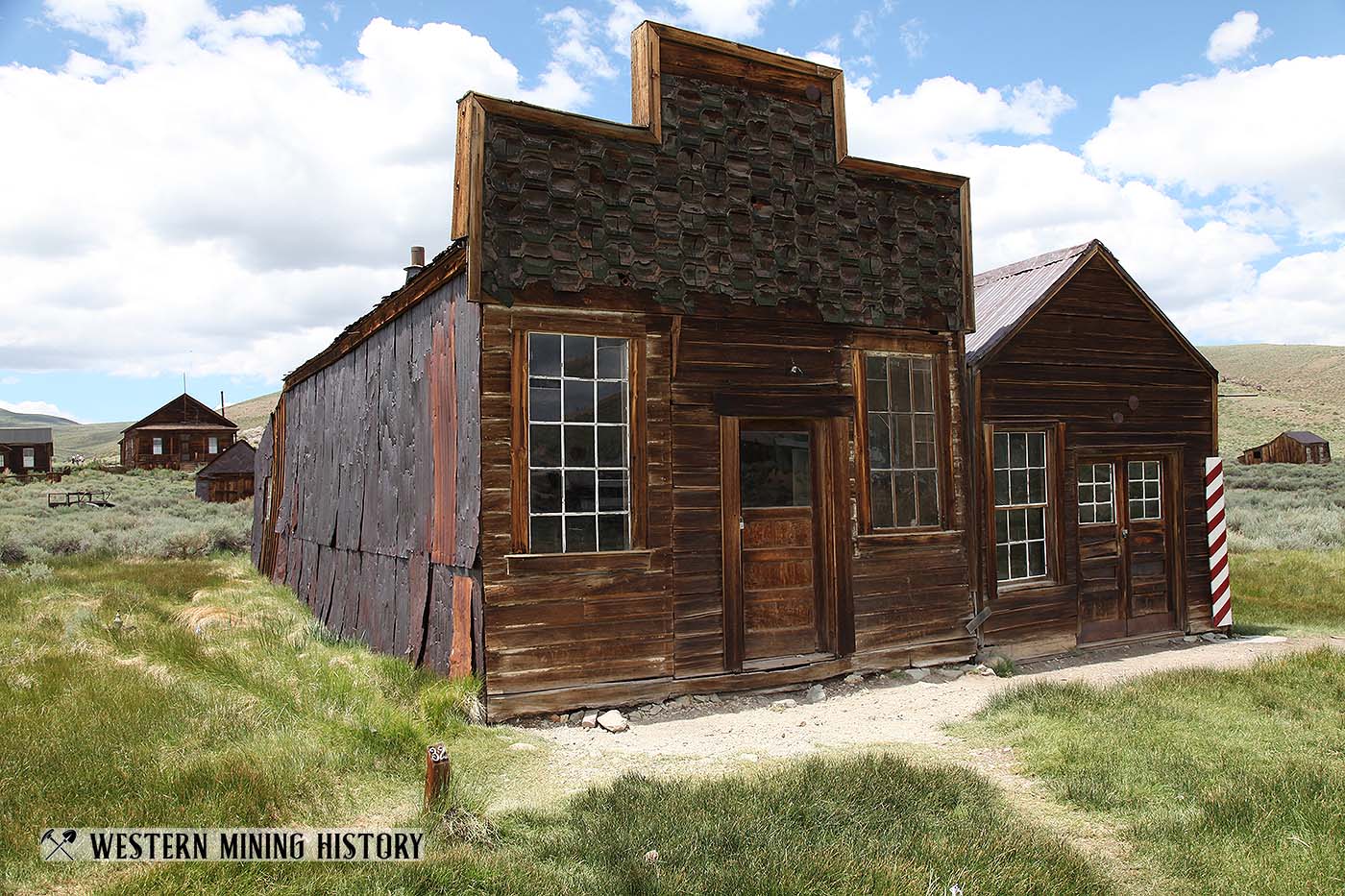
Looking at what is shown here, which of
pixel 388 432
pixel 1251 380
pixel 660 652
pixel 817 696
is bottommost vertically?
pixel 817 696

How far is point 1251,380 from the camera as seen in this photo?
9506 centimetres

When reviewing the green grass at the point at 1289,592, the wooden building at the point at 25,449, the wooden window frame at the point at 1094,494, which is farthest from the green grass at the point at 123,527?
the wooden building at the point at 25,449

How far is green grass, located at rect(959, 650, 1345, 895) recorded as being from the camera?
4395 millimetres

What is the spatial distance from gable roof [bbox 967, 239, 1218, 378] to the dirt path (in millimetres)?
3566

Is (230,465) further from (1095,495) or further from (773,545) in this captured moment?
(1095,495)

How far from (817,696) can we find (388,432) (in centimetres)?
542

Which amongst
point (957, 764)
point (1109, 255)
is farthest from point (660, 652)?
point (1109, 255)

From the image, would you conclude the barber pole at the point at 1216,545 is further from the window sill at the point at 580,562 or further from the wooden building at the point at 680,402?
the window sill at the point at 580,562

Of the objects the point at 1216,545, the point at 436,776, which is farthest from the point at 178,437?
the point at 436,776

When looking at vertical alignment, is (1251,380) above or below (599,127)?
above

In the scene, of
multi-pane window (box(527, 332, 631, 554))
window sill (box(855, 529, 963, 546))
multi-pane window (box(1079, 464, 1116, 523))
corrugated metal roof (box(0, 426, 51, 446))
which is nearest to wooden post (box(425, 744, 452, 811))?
multi-pane window (box(527, 332, 631, 554))

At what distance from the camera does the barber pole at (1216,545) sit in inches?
464

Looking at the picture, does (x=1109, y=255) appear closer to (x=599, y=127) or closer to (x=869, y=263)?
(x=869, y=263)

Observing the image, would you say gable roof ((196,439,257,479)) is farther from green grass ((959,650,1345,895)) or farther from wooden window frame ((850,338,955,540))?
green grass ((959,650,1345,895))
